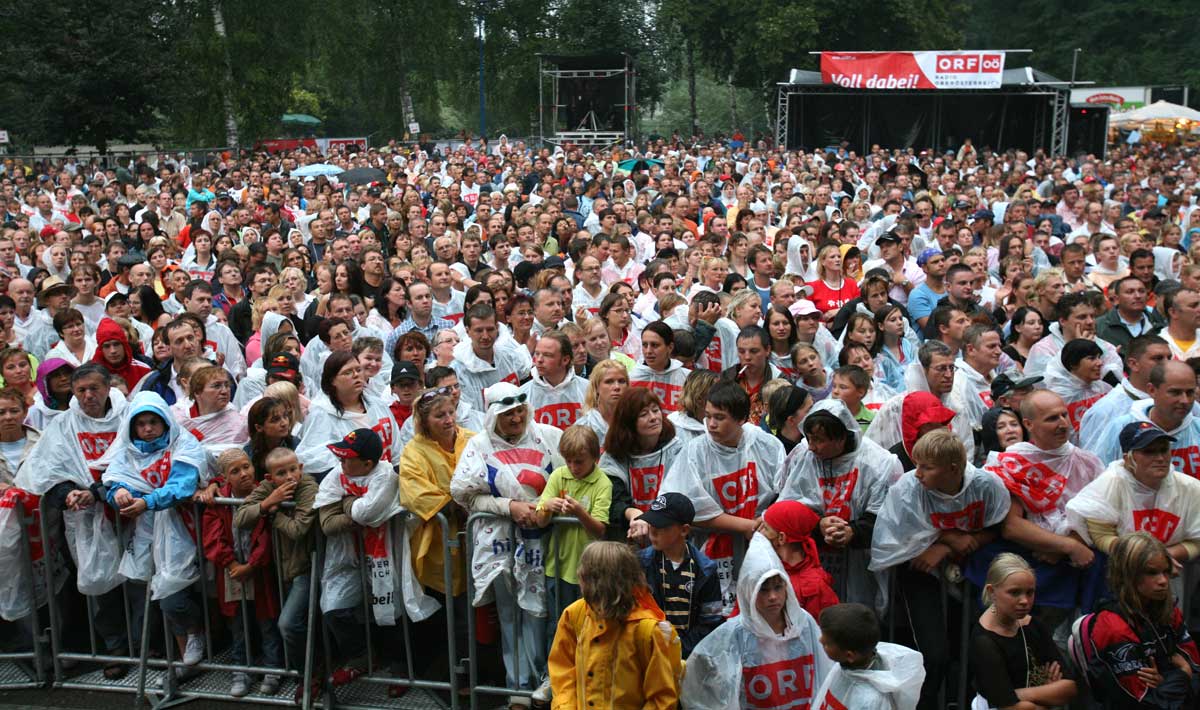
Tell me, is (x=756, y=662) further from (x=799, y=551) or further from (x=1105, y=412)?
(x=1105, y=412)

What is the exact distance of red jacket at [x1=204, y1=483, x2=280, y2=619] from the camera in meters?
5.67

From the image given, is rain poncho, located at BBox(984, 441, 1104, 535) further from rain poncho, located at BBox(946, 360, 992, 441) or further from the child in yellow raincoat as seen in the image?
the child in yellow raincoat

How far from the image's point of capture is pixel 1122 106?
4641cm

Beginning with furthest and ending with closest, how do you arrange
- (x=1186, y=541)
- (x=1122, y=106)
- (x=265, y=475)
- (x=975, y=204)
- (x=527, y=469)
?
1. (x=1122, y=106)
2. (x=975, y=204)
3. (x=265, y=475)
4. (x=527, y=469)
5. (x=1186, y=541)

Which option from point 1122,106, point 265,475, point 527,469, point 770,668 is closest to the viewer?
point 770,668

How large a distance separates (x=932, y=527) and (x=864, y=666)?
3.30 feet

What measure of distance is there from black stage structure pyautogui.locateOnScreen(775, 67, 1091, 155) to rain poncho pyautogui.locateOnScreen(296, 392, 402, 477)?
28549 millimetres

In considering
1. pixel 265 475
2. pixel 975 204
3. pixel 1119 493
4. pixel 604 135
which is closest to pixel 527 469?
pixel 265 475

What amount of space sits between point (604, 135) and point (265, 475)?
35336mm

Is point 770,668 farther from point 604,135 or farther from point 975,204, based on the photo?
point 604,135

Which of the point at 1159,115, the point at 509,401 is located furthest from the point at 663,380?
the point at 1159,115

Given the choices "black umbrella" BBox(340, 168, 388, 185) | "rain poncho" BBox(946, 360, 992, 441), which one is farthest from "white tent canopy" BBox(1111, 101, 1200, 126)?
"rain poncho" BBox(946, 360, 992, 441)

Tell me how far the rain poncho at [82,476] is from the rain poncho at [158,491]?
148 mm

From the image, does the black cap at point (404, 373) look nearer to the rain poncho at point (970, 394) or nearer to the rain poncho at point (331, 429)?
the rain poncho at point (331, 429)
